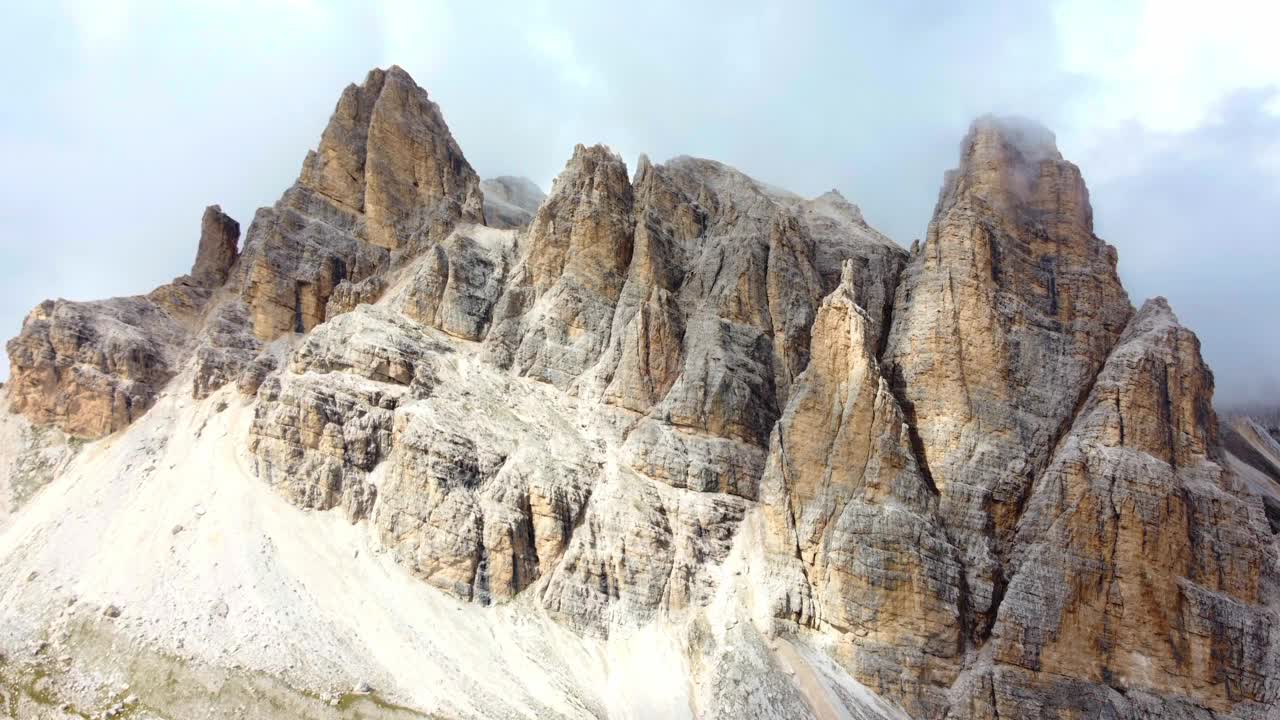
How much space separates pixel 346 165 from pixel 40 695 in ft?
174

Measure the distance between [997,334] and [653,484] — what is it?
26.5 meters

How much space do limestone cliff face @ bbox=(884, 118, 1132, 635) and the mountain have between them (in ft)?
0.83

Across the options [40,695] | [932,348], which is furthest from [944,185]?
[40,695]

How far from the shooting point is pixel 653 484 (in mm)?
55344

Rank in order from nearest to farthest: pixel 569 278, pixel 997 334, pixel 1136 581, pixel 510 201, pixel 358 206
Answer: pixel 1136 581 < pixel 997 334 < pixel 569 278 < pixel 358 206 < pixel 510 201

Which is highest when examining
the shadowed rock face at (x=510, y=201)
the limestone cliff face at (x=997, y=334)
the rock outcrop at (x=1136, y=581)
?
the shadowed rock face at (x=510, y=201)

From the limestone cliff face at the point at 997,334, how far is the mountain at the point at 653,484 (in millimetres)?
254

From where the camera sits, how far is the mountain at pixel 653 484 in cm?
4509

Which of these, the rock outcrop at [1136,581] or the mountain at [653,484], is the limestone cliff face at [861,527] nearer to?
the mountain at [653,484]

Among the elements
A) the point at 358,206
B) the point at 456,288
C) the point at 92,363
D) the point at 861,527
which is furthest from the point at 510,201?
the point at 861,527

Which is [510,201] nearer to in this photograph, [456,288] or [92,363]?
[456,288]


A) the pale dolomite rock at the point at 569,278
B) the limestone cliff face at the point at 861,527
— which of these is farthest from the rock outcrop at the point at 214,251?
the limestone cliff face at the point at 861,527

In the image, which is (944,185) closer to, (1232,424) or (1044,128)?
(1044,128)

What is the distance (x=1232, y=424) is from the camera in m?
85.2
